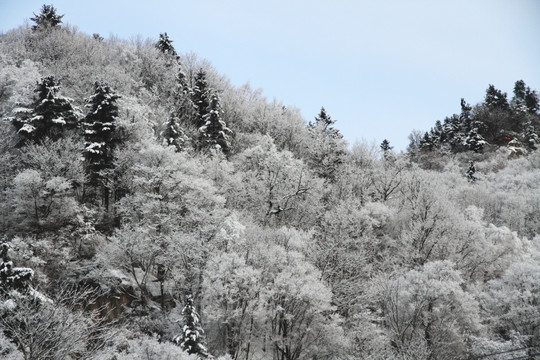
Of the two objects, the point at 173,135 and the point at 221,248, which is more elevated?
the point at 173,135

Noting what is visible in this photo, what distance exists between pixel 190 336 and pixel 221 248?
899 centimetres

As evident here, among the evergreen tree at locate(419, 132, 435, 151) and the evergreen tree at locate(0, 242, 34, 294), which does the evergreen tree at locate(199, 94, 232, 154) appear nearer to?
the evergreen tree at locate(0, 242, 34, 294)

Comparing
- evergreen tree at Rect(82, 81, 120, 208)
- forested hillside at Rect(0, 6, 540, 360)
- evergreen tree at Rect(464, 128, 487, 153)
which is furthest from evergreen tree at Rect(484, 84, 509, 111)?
evergreen tree at Rect(82, 81, 120, 208)

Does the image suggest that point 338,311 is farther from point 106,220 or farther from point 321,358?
point 106,220

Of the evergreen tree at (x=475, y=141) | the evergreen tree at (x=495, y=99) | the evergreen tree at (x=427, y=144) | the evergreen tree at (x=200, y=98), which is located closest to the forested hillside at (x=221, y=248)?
the evergreen tree at (x=200, y=98)

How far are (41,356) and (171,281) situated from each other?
A: 1686 cm

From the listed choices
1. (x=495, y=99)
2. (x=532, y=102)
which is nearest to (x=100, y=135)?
(x=495, y=99)

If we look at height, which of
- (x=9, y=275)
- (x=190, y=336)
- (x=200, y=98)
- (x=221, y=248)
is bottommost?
(x=190, y=336)

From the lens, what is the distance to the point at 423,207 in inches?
1524

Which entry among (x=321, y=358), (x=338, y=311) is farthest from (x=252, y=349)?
(x=338, y=311)

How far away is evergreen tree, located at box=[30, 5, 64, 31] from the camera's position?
62.9m

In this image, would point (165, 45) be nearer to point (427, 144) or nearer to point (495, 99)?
point (427, 144)

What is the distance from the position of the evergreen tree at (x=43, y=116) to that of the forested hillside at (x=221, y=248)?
0.14 m

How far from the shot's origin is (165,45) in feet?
225
